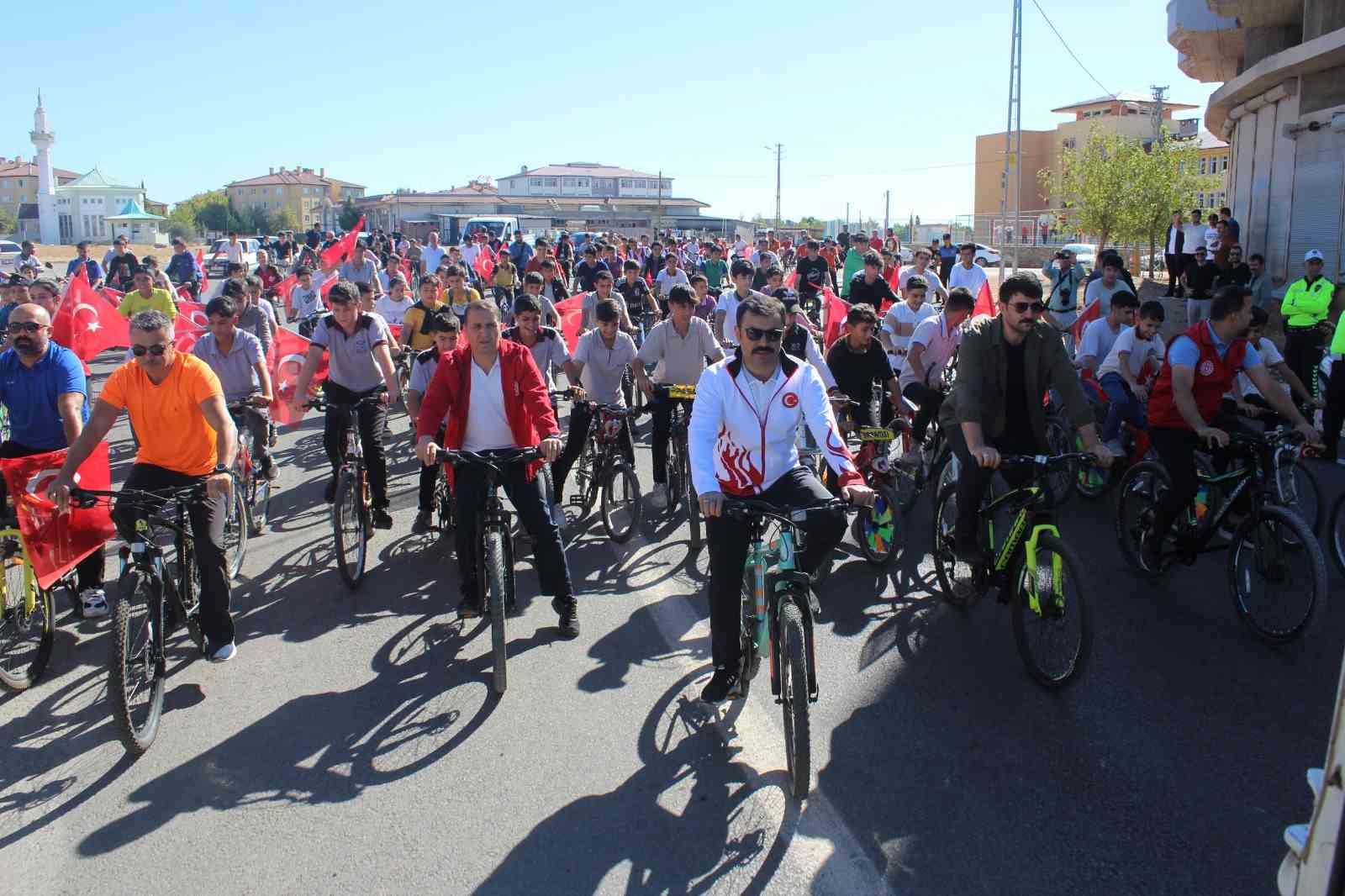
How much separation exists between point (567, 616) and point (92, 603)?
2985mm

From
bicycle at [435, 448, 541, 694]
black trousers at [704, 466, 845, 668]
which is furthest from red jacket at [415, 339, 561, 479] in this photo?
black trousers at [704, 466, 845, 668]

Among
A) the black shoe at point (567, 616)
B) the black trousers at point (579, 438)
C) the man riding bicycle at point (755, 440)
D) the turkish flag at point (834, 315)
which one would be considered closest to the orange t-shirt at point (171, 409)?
the black shoe at point (567, 616)

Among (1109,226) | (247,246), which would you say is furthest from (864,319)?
(247,246)

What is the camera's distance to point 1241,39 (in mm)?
26672

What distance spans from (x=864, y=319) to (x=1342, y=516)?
3391mm

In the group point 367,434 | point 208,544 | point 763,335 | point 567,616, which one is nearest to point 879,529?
point 567,616

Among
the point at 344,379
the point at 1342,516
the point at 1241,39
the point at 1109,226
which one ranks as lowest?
the point at 1342,516

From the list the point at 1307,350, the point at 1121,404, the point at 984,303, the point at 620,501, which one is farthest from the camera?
the point at 1307,350

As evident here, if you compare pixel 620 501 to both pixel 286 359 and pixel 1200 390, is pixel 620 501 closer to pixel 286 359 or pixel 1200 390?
pixel 1200 390

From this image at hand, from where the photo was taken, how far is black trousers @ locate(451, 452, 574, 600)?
589 centimetres

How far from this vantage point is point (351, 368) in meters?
8.16

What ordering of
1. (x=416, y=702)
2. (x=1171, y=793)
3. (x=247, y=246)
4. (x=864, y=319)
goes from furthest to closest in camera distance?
(x=247, y=246) → (x=864, y=319) → (x=416, y=702) → (x=1171, y=793)

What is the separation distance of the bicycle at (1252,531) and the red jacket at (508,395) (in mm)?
3812

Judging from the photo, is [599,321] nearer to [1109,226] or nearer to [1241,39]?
[1241,39]
